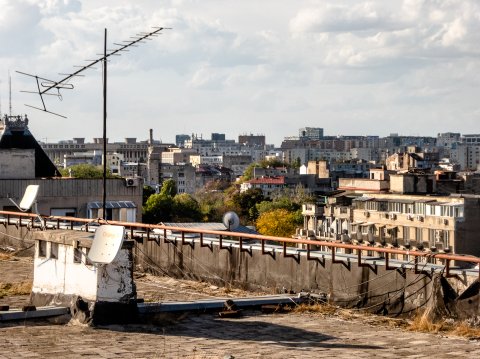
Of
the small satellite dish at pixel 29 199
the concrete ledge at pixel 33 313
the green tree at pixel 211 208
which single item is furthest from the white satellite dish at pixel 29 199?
the green tree at pixel 211 208

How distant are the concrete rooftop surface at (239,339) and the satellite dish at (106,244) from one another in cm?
86

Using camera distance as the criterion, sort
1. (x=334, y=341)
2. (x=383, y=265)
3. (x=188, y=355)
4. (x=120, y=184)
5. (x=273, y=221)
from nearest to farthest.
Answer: (x=188, y=355)
(x=334, y=341)
(x=383, y=265)
(x=120, y=184)
(x=273, y=221)

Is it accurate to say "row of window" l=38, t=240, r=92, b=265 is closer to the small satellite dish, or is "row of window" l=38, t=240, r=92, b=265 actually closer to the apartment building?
the small satellite dish

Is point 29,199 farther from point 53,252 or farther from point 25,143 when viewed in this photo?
point 25,143

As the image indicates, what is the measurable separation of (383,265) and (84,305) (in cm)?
399

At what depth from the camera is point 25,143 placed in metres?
38.2

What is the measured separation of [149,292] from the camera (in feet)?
56.4

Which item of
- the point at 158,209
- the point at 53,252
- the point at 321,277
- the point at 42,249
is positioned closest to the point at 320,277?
the point at 321,277

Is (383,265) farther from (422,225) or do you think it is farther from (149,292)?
(422,225)

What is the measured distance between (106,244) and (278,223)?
333 ft

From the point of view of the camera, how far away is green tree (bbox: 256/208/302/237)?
11331cm

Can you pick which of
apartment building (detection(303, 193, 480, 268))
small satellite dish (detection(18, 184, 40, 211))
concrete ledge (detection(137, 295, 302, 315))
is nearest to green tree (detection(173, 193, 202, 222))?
apartment building (detection(303, 193, 480, 268))

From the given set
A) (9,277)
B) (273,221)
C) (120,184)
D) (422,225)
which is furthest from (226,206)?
(9,277)

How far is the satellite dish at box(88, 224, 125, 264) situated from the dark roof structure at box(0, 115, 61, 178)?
78.4ft
